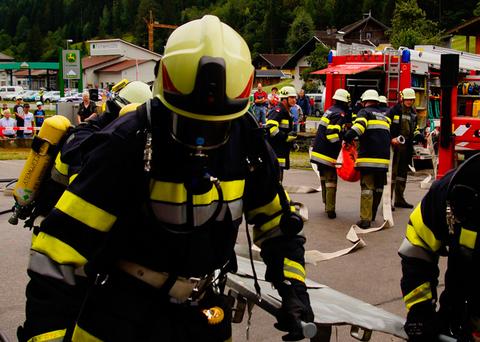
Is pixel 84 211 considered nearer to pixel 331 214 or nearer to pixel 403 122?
pixel 331 214

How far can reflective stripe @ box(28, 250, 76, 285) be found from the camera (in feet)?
6.85

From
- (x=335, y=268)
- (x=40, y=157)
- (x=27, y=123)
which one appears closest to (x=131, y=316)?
(x=40, y=157)

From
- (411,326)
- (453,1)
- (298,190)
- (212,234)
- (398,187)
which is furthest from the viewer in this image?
(453,1)

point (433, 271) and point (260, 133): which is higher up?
point (260, 133)

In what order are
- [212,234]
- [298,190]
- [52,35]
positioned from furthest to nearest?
[52,35]
[298,190]
[212,234]

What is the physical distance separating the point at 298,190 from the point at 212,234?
8953 mm

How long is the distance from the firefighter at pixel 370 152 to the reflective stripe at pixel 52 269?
680 cm

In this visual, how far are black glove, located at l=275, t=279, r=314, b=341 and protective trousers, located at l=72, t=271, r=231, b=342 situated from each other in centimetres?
33

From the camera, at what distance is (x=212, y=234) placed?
7.77 feet

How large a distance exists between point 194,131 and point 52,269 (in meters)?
A: 0.64

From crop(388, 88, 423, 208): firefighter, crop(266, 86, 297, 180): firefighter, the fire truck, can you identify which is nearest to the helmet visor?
crop(266, 86, 297, 180): firefighter

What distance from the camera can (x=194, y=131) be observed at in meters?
2.17

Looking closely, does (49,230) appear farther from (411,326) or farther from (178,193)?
(411,326)

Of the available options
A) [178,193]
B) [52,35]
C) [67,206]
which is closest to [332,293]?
[178,193]
